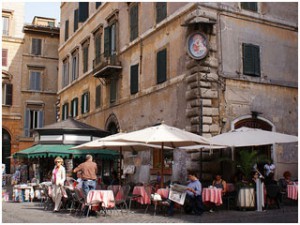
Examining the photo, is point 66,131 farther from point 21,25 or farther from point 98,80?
point 21,25

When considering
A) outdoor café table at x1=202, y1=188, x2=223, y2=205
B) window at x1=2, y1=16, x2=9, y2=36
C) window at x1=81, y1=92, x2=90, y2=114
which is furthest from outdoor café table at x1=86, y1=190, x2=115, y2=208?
window at x1=2, y1=16, x2=9, y2=36

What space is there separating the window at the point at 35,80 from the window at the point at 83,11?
972 centimetres

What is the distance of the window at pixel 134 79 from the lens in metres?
18.8

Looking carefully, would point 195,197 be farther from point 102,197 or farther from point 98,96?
point 98,96

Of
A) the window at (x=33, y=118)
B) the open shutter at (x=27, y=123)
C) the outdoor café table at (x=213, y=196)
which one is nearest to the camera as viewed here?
the outdoor café table at (x=213, y=196)

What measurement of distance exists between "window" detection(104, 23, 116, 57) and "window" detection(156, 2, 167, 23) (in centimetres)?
411

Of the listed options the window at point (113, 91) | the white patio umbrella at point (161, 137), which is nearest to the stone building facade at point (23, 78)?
the window at point (113, 91)

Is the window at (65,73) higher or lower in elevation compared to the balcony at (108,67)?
higher

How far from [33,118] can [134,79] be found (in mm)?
17244

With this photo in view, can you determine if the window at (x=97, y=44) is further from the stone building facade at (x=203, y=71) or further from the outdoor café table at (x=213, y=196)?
the outdoor café table at (x=213, y=196)

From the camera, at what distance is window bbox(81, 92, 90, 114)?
2448 centimetres

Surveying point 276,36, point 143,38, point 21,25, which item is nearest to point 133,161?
point 143,38

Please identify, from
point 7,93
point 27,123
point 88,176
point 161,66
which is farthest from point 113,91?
point 7,93

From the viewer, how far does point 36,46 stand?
3472cm
